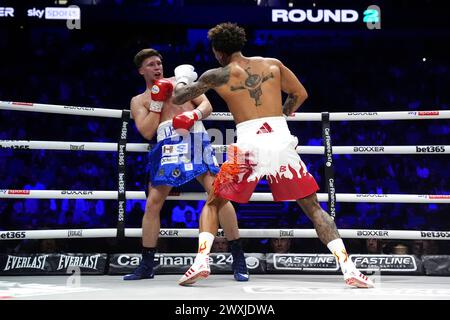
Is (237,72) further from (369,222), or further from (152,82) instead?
(369,222)

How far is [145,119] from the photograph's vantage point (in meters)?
3.30

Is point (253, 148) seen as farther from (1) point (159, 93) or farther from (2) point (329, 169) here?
(2) point (329, 169)

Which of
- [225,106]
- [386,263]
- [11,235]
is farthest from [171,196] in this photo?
[225,106]

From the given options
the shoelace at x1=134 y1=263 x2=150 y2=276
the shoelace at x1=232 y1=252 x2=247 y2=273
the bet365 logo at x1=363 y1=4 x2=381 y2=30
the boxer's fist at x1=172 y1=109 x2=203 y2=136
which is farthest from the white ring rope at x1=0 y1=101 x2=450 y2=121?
the bet365 logo at x1=363 y1=4 x2=381 y2=30

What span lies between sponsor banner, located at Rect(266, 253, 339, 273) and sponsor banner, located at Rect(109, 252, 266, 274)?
0.08 m

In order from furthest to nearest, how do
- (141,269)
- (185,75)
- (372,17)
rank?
(372,17) → (141,269) → (185,75)

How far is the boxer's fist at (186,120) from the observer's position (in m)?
3.10

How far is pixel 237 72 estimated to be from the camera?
9.30 feet

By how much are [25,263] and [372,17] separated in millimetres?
6096

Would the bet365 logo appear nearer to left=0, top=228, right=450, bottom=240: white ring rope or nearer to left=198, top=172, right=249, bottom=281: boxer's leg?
left=0, top=228, right=450, bottom=240: white ring rope

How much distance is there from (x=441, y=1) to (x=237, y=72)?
6520 millimetres

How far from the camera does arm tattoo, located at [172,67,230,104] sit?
284 cm

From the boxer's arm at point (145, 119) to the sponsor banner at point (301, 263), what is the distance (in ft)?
3.81
